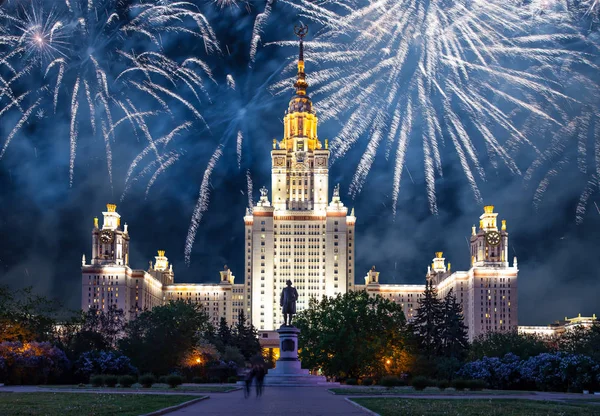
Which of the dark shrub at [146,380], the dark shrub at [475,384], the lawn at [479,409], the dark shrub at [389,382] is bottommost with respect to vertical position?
the dark shrub at [389,382]

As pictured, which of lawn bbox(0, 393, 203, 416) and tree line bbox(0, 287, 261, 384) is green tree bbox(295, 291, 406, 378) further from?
lawn bbox(0, 393, 203, 416)

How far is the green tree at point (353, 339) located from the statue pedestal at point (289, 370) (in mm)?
18249

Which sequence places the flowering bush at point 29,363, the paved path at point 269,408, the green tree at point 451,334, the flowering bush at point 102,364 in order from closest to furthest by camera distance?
the paved path at point 269,408 < the flowering bush at point 29,363 < the flowering bush at point 102,364 < the green tree at point 451,334

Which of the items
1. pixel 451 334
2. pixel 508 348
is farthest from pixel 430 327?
pixel 508 348

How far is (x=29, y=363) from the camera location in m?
73.6

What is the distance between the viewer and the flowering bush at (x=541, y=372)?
63594 millimetres

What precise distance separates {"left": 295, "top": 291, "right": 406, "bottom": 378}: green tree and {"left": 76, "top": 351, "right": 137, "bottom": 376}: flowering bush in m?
23.7

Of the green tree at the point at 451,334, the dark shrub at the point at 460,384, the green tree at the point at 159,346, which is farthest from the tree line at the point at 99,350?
the green tree at the point at 451,334

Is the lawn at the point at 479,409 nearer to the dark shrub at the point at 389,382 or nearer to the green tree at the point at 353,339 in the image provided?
the dark shrub at the point at 389,382

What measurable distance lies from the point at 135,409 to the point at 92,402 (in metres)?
6.21

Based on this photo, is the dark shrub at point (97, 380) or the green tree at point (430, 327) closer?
the dark shrub at point (97, 380)

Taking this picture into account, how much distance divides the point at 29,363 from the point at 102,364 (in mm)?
9478

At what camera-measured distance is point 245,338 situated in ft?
487

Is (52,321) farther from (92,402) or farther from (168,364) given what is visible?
(92,402)
